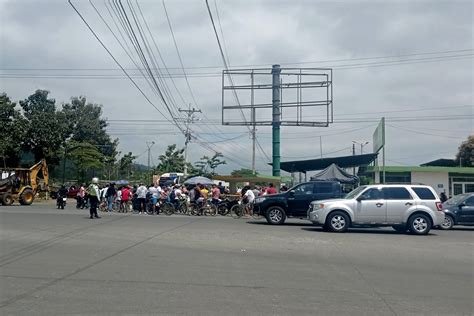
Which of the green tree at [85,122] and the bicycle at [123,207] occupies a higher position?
the green tree at [85,122]

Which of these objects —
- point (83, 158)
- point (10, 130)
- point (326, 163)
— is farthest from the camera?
point (83, 158)

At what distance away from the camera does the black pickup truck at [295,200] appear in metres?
21.8

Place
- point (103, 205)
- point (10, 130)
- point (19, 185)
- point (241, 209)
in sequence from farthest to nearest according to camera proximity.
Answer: point (10, 130)
point (19, 185)
point (103, 205)
point (241, 209)

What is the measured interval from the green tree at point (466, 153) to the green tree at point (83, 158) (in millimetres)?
38265

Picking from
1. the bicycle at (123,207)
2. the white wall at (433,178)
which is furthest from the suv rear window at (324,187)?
the white wall at (433,178)

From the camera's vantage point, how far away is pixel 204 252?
41.6 ft

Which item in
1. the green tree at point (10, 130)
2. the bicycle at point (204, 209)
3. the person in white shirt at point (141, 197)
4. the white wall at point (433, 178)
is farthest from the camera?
the green tree at point (10, 130)

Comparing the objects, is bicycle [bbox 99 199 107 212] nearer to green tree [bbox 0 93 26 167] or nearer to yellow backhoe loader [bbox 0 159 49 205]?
yellow backhoe loader [bbox 0 159 49 205]

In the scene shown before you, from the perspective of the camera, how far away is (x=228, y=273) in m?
9.94

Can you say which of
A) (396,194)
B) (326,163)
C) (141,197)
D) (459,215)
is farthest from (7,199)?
(459,215)

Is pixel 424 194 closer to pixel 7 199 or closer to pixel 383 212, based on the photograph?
pixel 383 212

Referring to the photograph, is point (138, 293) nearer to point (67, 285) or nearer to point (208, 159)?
point (67, 285)

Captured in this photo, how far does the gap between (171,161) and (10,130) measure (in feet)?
82.3

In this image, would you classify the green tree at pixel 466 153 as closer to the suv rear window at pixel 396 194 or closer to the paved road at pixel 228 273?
the suv rear window at pixel 396 194
